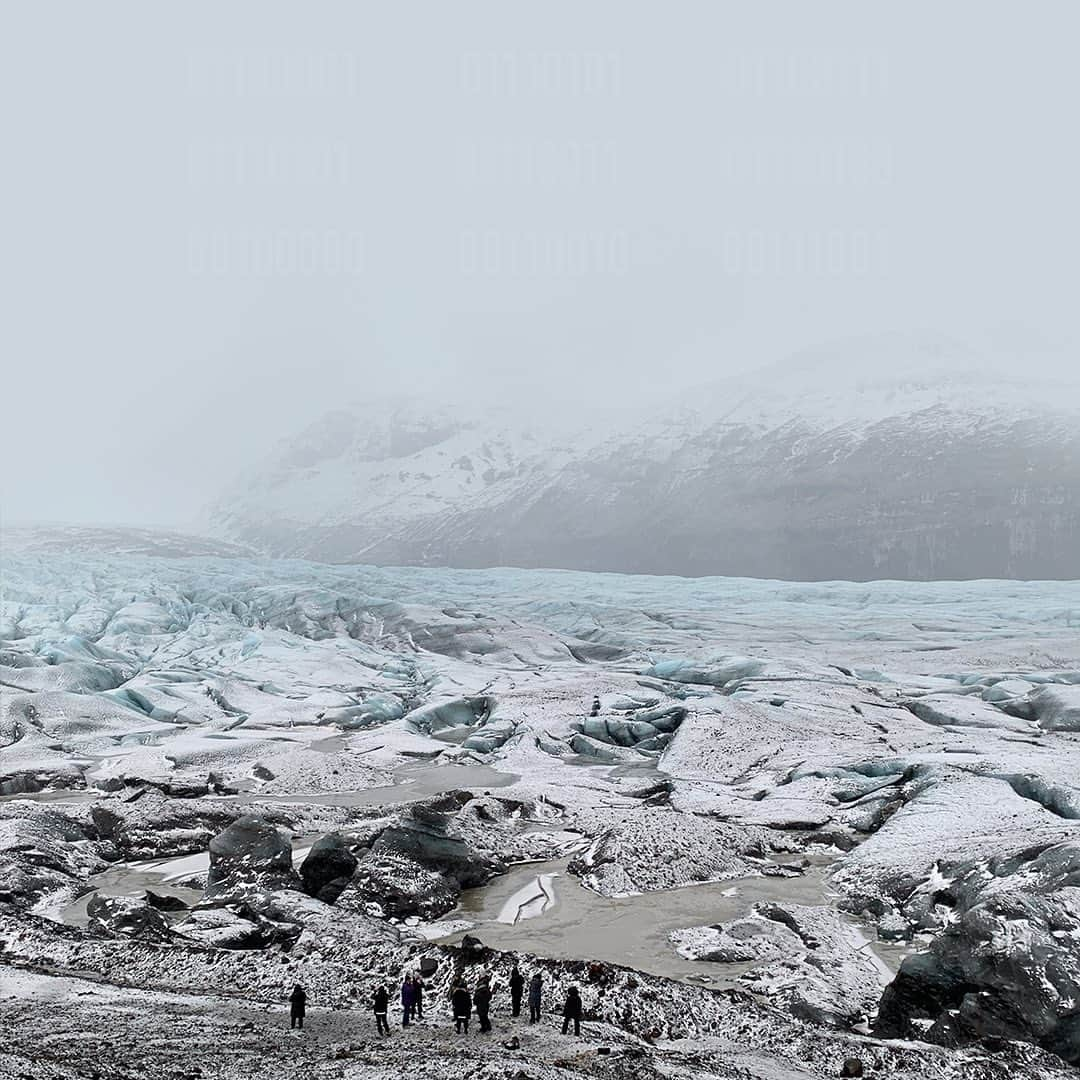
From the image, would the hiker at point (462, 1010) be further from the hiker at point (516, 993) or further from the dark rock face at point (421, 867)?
the dark rock face at point (421, 867)

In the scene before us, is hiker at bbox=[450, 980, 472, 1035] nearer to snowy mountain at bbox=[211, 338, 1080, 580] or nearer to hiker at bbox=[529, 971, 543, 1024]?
hiker at bbox=[529, 971, 543, 1024]

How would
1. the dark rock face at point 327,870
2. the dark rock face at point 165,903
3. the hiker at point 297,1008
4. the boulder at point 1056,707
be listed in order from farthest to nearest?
the boulder at point 1056,707, the dark rock face at point 327,870, the dark rock face at point 165,903, the hiker at point 297,1008

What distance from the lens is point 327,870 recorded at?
26.1 metres

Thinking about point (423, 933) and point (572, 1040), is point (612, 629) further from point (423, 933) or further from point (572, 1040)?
point (572, 1040)

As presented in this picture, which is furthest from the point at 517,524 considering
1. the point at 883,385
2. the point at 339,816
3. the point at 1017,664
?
the point at 339,816

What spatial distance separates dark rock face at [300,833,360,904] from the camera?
83.8 feet

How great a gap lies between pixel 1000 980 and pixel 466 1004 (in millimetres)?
10584

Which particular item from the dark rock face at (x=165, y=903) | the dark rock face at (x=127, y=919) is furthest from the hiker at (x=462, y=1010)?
the dark rock face at (x=165, y=903)

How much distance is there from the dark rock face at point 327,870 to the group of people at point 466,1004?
22.9 ft

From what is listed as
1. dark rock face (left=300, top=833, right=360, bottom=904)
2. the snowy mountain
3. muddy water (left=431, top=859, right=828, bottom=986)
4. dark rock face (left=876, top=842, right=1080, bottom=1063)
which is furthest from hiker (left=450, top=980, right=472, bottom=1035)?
the snowy mountain

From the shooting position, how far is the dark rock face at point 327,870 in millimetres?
25531

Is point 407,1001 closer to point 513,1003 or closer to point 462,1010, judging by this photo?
point 462,1010

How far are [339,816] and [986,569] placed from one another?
130 metres

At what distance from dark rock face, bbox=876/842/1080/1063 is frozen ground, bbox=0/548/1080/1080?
54 mm
